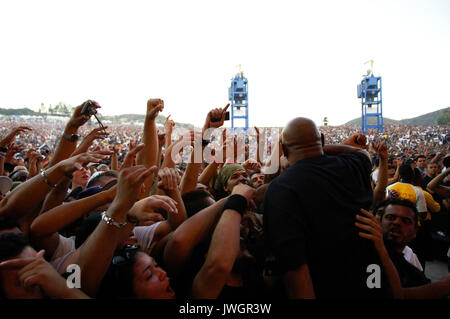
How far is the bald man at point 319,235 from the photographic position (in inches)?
54.2

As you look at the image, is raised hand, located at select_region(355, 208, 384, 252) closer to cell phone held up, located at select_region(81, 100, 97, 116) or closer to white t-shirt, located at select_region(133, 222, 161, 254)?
white t-shirt, located at select_region(133, 222, 161, 254)

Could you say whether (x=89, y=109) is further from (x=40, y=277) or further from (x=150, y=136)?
(x=40, y=277)

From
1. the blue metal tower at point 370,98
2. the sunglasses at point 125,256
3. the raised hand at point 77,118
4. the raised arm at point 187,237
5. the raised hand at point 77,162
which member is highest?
the blue metal tower at point 370,98

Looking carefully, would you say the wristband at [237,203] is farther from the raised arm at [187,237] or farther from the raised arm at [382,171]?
the raised arm at [382,171]

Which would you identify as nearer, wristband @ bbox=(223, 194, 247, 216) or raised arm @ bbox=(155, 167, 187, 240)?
wristband @ bbox=(223, 194, 247, 216)

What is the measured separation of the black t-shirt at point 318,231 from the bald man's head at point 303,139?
13 cm

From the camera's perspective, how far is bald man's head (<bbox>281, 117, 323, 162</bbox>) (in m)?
1.67

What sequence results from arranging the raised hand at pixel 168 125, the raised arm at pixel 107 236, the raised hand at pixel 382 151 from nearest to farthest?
the raised arm at pixel 107 236, the raised hand at pixel 382 151, the raised hand at pixel 168 125

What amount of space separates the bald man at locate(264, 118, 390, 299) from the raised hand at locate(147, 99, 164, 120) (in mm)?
1414

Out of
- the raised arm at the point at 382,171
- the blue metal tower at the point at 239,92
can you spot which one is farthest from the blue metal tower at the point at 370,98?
the raised arm at the point at 382,171

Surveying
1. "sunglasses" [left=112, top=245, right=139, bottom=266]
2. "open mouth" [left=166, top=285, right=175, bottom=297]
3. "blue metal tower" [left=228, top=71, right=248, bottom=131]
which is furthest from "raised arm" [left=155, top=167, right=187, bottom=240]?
"blue metal tower" [left=228, top=71, right=248, bottom=131]

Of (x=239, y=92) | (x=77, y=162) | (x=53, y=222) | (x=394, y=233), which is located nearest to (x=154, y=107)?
(x=77, y=162)
